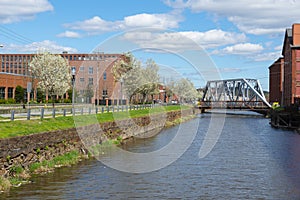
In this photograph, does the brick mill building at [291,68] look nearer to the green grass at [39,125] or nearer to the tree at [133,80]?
the tree at [133,80]

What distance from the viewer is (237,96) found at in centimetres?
11044

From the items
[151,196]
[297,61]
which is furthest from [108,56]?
[151,196]

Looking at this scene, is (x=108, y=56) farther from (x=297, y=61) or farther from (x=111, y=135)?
(x=111, y=135)

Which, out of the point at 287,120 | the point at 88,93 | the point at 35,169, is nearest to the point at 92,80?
the point at 88,93

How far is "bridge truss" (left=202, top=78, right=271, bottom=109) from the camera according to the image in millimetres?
97688

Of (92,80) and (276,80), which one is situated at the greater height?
(276,80)

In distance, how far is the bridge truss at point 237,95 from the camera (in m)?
97.7

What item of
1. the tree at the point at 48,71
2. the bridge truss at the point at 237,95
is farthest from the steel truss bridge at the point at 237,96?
the tree at the point at 48,71

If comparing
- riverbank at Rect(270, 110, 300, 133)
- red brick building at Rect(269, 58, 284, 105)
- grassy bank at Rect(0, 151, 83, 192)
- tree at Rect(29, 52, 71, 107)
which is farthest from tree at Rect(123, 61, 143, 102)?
red brick building at Rect(269, 58, 284, 105)

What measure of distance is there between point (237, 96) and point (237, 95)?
2.75 meters

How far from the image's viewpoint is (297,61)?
78500mm

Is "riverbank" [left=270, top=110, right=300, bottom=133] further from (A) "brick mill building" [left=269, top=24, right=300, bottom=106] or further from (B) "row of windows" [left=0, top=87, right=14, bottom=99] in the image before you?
(B) "row of windows" [left=0, top=87, right=14, bottom=99]

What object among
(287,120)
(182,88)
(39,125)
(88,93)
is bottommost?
(287,120)

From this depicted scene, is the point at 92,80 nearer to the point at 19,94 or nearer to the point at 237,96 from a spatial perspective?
the point at 19,94
